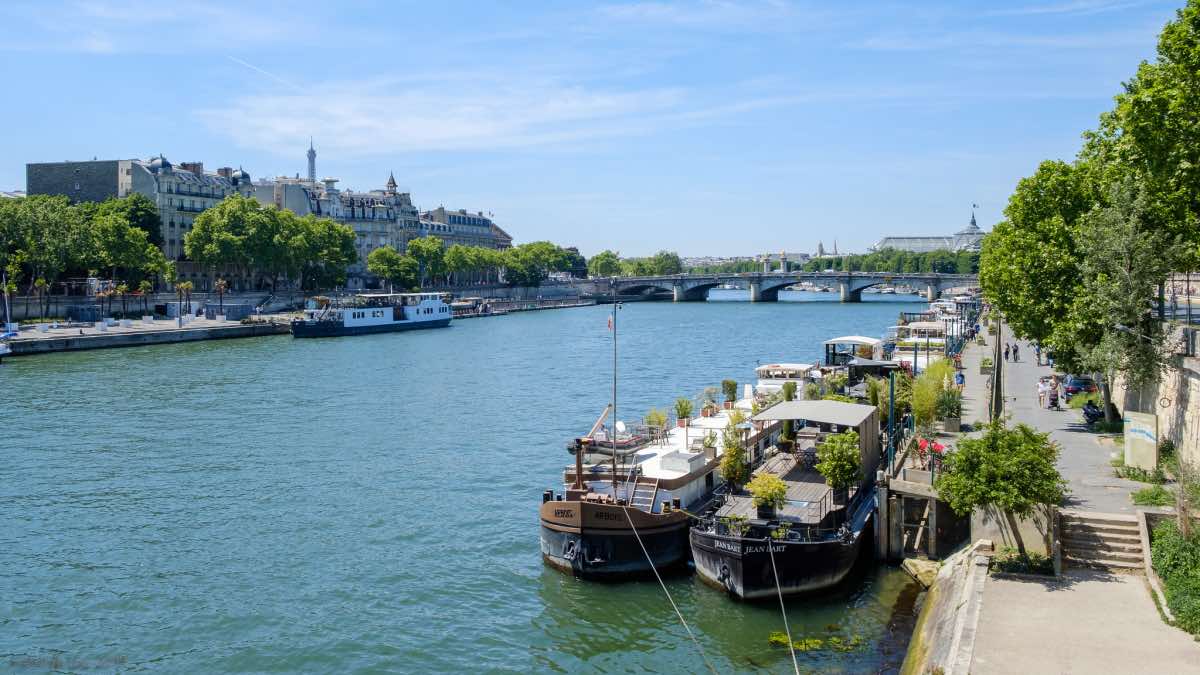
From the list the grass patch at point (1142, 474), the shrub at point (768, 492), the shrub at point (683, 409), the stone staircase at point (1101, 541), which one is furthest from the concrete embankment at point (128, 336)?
the stone staircase at point (1101, 541)

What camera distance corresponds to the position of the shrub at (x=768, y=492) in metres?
23.8

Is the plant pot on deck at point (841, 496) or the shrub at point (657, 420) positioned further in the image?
the shrub at point (657, 420)

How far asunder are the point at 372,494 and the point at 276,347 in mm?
55977

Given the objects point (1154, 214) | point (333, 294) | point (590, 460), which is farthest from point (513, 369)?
point (333, 294)

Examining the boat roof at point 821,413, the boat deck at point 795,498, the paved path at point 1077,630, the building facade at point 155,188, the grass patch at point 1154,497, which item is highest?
the building facade at point 155,188

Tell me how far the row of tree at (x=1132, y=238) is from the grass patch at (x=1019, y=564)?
27.1ft

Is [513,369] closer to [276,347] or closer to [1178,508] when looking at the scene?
[276,347]

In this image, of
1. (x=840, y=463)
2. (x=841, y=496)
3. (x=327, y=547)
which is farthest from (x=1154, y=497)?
(x=327, y=547)

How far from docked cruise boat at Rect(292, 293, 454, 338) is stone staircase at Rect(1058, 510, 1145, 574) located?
277ft

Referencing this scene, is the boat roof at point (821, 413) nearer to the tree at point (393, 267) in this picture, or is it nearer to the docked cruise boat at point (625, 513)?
the docked cruise boat at point (625, 513)

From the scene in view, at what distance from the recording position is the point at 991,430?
21.9 m

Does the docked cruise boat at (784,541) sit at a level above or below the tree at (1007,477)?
below

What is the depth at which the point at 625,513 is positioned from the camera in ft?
79.0

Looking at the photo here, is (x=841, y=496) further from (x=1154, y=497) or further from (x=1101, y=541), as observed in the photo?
(x=1154, y=497)
